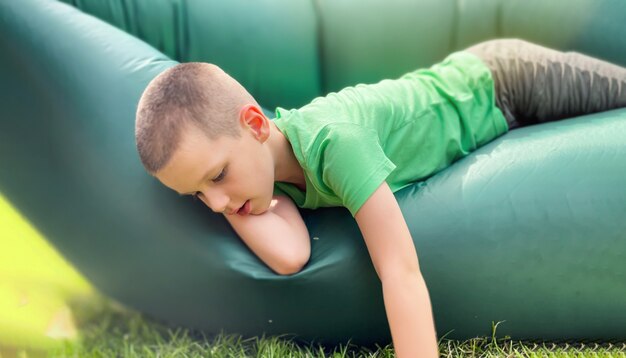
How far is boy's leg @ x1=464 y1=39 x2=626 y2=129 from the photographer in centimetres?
170

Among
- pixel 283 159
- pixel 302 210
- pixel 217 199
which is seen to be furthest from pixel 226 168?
pixel 302 210

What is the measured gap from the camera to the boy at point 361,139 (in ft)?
4.15

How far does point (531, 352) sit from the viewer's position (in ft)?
4.65

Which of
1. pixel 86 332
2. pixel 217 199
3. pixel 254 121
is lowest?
pixel 86 332

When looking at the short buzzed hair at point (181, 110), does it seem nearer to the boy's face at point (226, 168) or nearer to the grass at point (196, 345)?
the boy's face at point (226, 168)

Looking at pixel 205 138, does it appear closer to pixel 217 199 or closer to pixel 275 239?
pixel 217 199

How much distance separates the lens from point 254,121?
1.33 m

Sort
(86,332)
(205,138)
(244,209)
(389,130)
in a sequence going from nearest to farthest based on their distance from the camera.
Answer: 1. (205,138)
2. (244,209)
3. (389,130)
4. (86,332)

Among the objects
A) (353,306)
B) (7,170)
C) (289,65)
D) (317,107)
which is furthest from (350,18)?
(7,170)

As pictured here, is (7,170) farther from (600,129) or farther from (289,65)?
(600,129)

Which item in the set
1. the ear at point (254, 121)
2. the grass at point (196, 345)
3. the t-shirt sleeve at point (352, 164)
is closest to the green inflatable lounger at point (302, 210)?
the grass at point (196, 345)

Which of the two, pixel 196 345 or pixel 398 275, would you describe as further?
pixel 196 345

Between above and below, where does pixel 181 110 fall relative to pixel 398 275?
above

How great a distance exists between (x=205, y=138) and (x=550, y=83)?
0.85m
